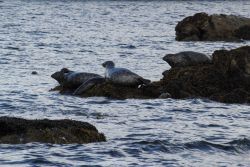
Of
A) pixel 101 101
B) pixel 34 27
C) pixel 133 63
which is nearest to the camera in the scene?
pixel 101 101

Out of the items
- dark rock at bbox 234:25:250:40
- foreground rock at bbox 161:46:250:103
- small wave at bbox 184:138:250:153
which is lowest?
dark rock at bbox 234:25:250:40

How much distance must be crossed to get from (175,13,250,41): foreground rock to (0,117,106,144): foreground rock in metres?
31.1

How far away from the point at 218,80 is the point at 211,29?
23532mm

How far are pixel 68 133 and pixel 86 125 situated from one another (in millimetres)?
524

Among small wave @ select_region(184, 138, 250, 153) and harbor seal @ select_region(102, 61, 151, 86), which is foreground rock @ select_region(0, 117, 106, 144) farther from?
harbor seal @ select_region(102, 61, 151, 86)

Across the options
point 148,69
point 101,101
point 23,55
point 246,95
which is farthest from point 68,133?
point 23,55

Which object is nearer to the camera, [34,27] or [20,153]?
[20,153]

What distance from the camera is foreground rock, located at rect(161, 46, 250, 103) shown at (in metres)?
23.9

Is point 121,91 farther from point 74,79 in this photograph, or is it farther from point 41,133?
point 41,133

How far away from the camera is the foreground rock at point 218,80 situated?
78.3ft

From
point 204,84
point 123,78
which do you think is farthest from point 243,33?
point 123,78

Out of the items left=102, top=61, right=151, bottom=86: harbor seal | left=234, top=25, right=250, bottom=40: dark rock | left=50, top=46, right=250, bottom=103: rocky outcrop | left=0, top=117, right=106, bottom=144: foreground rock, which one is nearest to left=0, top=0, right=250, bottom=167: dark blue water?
left=0, top=117, right=106, bottom=144: foreground rock

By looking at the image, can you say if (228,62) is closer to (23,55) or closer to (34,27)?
(23,55)

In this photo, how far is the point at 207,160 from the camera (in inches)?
616
